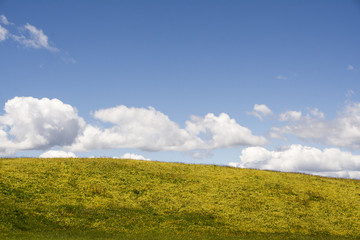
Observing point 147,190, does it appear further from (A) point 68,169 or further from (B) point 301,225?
(B) point 301,225

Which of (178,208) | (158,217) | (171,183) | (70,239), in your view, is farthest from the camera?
(171,183)

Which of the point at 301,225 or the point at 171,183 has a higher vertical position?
the point at 171,183

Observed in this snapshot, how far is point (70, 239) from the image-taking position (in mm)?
31750

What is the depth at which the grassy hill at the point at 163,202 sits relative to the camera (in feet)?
123

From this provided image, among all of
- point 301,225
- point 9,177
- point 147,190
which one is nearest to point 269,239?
point 301,225

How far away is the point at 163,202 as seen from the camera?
4666 centimetres

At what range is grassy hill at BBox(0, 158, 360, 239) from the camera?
37500 millimetres

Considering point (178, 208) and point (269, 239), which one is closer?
point (269, 239)

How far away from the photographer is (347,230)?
4412 centimetres

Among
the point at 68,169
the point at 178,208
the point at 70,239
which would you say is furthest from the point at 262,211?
the point at 68,169

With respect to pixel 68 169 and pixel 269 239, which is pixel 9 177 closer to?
pixel 68 169

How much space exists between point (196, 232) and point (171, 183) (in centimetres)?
1586

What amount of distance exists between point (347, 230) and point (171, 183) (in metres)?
25.7

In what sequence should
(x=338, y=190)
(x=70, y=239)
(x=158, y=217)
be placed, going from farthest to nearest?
1. (x=338, y=190)
2. (x=158, y=217)
3. (x=70, y=239)
